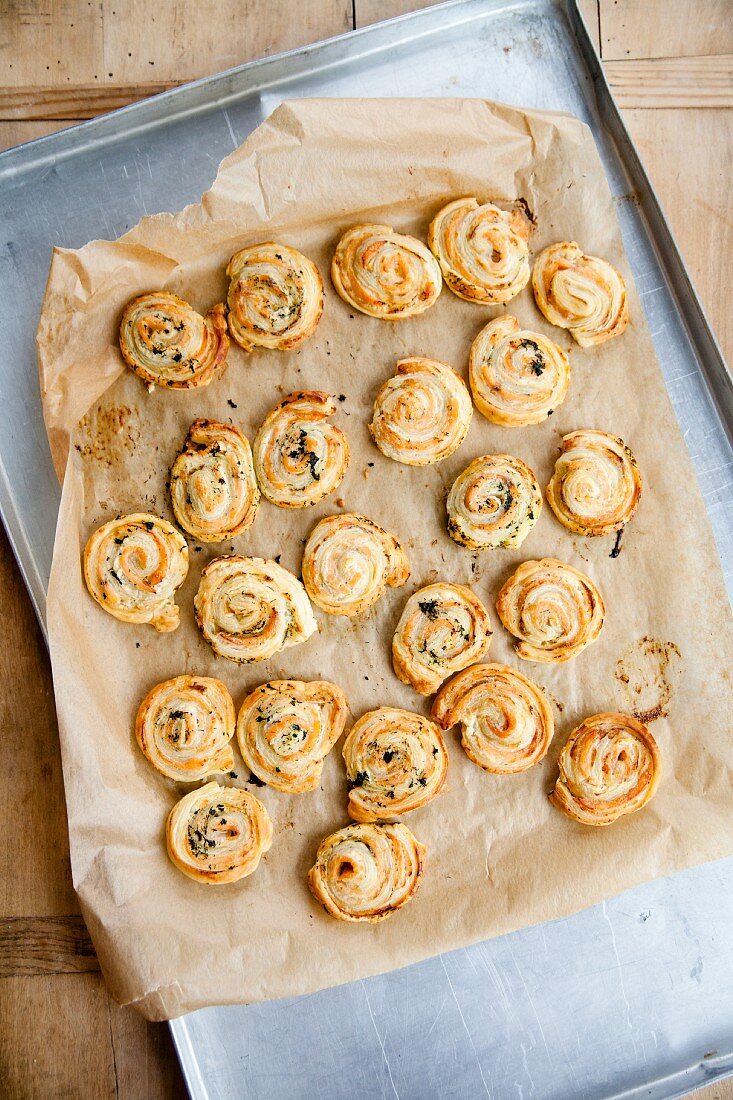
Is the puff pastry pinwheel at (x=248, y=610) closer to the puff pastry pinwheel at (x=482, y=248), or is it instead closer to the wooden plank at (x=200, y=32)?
the puff pastry pinwheel at (x=482, y=248)

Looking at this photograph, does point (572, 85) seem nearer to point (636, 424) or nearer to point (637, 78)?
point (637, 78)

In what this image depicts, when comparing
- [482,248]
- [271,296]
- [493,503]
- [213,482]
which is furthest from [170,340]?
[493,503]

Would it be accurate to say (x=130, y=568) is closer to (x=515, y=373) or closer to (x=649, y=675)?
(x=515, y=373)

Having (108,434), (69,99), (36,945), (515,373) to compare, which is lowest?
(36,945)

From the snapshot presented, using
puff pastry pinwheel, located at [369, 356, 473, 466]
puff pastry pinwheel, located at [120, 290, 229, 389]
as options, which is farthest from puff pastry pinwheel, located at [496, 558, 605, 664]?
puff pastry pinwheel, located at [120, 290, 229, 389]

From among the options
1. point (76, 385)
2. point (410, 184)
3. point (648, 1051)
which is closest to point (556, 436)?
point (410, 184)

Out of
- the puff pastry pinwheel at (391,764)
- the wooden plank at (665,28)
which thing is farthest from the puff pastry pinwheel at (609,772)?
the wooden plank at (665,28)
